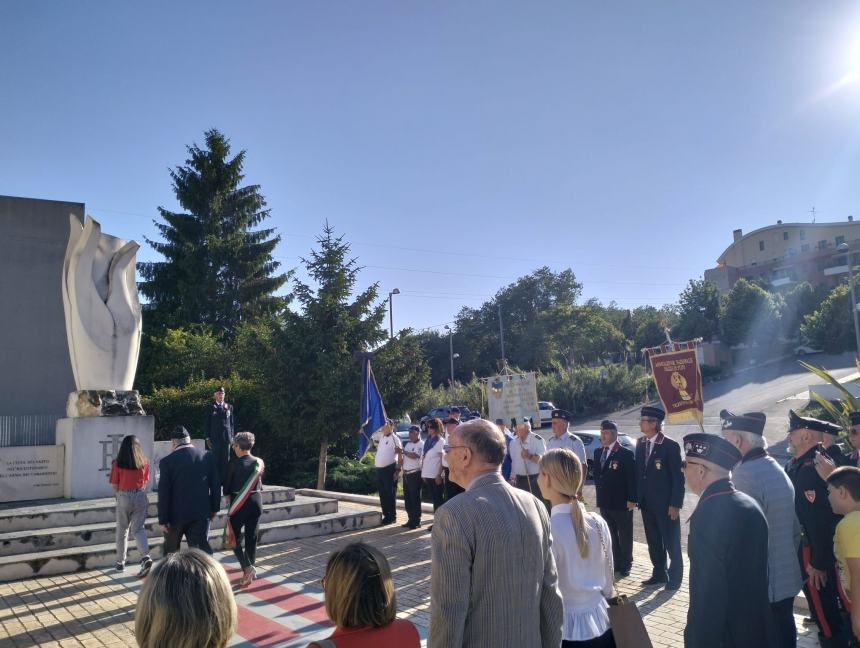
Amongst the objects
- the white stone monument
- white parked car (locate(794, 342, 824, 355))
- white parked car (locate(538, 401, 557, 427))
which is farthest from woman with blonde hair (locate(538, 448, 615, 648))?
white parked car (locate(794, 342, 824, 355))

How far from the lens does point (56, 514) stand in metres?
9.85

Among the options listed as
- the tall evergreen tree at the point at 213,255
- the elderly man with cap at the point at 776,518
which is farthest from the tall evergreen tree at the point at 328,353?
the tall evergreen tree at the point at 213,255

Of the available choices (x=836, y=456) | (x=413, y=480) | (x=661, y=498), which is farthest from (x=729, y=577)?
(x=413, y=480)

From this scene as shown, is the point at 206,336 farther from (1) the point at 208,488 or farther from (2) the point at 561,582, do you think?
(2) the point at 561,582

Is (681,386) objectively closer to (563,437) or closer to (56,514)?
(563,437)

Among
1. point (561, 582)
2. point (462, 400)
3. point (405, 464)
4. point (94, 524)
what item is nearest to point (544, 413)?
point (462, 400)

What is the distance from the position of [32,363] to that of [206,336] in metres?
10.3

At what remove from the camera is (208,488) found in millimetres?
7289

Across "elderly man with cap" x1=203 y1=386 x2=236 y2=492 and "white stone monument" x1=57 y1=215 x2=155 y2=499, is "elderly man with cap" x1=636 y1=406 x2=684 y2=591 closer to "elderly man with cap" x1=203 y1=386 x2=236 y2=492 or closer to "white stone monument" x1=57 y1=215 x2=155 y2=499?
"elderly man with cap" x1=203 y1=386 x2=236 y2=492

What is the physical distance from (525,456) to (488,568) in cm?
767

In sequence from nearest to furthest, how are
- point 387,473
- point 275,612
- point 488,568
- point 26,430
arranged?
point 488,568 → point 275,612 → point 387,473 → point 26,430

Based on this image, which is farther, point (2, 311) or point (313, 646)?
point (2, 311)

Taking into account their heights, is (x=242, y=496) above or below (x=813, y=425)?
below

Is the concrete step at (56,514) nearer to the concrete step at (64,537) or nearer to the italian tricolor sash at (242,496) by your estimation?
the concrete step at (64,537)
